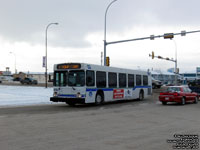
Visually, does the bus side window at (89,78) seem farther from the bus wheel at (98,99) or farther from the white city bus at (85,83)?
the bus wheel at (98,99)

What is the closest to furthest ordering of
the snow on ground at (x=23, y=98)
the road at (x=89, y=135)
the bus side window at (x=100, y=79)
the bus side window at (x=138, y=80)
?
the road at (x=89, y=135)
the bus side window at (x=100, y=79)
the snow on ground at (x=23, y=98)
the bus side window at (x=138, y=80)

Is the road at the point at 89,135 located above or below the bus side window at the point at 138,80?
below

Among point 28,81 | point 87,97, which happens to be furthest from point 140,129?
point 28,81

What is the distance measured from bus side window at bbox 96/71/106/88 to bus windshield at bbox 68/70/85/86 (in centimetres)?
145

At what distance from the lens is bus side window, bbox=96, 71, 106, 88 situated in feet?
65.1

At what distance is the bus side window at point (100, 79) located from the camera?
781 inches

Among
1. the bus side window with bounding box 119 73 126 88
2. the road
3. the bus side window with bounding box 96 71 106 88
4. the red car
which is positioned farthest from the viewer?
the bus side window with bounding box 119 73 126 88

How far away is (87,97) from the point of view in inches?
733

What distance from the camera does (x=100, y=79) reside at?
20.2m

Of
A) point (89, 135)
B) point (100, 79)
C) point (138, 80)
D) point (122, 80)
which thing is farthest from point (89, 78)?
point (89, 135)

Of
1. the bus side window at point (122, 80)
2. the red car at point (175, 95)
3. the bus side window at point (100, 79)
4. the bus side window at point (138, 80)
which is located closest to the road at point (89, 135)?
the bus side window at point (100, 79)

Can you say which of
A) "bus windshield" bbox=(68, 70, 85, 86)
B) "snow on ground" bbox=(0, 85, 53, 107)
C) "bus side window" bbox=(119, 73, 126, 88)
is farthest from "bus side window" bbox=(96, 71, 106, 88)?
"snow on ground" bbox=(0, 85, 53, 107)

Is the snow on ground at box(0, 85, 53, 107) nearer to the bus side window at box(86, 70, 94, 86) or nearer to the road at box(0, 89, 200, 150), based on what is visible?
the bus side window at box(86, 70, 94, 86)

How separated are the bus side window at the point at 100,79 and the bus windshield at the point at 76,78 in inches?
57.1
